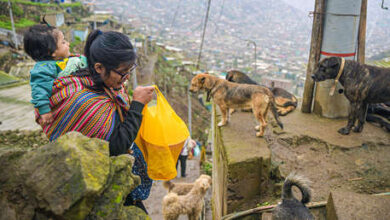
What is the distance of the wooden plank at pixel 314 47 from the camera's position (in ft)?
16.3

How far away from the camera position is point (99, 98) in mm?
1868

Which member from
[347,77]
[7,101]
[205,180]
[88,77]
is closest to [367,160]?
[347,77]

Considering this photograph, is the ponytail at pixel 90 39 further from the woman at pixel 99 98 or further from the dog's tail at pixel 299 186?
the dog's tail at pixel 299 186

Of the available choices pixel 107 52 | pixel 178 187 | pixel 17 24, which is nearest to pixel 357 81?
pixel 178 187

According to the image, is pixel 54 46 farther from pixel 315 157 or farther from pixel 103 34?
pixel 315 157

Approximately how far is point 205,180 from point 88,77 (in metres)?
4.24

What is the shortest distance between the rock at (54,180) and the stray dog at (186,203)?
421 centimetres

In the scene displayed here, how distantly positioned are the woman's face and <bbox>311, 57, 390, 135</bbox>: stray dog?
388cm

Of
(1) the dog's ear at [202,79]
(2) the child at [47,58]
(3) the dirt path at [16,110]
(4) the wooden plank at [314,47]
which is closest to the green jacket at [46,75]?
(2) the child at [47,58]

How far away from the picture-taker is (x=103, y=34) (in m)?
1.88

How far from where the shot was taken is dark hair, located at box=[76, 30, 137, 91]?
5.97 feet

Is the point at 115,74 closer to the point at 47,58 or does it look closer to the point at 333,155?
the point at 47,58

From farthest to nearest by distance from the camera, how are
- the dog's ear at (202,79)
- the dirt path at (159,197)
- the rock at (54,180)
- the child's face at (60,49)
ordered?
the dirt path at (159,197) → the dog's ear at (202,79) → the child's face at (60,49) → the rock at (54,180)

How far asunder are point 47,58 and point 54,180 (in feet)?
5.75
